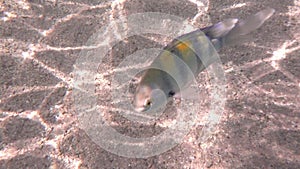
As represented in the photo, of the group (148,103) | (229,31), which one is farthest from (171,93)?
(229,31)

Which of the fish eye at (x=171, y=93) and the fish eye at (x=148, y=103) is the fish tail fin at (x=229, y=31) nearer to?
the fish eye at (x=171, y=93)

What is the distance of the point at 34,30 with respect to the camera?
448 cm

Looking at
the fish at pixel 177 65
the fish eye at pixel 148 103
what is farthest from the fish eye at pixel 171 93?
the fish eye at pixel 148 103

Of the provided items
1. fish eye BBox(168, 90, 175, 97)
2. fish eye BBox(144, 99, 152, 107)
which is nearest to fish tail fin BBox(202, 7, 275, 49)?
fish eye BBox(168, 90, 175, 97)

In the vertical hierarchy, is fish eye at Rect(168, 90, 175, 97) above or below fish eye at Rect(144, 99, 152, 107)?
above

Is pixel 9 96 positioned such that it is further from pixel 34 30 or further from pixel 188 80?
pixel 188 80

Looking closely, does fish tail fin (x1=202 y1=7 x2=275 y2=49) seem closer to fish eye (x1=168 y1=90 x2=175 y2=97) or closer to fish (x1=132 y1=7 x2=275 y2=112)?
fish (x1=132 y1=7 x2=275 y2=112)

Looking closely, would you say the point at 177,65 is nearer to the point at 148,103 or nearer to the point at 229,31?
the point at 148,103

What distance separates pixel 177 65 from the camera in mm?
2799

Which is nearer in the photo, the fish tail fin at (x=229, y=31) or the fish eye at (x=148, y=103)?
the fish eye at (x=148, y=103)

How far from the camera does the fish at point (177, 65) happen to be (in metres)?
2.75

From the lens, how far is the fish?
2748mm

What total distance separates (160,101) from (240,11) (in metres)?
2.10

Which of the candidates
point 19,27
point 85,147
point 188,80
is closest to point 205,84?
point 188,80
